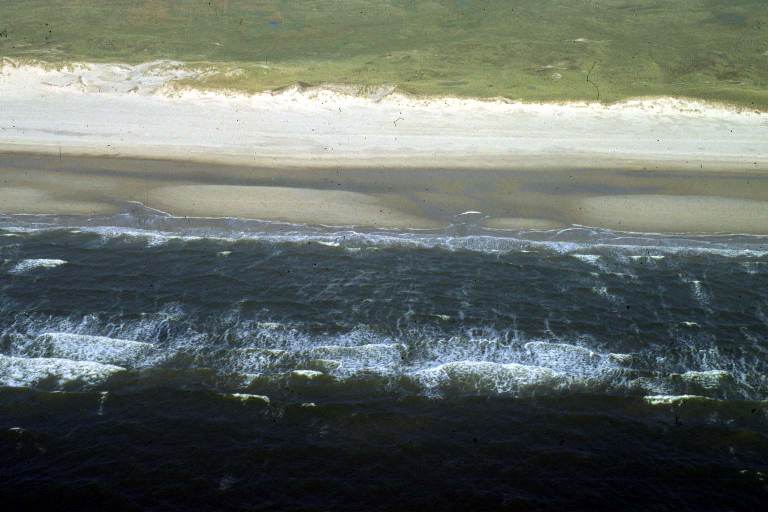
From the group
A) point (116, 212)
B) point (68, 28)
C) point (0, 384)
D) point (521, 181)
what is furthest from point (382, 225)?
point (68, 28)

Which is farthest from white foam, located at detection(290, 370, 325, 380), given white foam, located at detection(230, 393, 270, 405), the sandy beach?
the sandy beach

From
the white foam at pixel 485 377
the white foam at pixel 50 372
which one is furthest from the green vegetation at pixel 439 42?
the white foam at pixel 50 372

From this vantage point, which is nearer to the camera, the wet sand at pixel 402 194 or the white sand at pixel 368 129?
the wet sand at pixel 402 194

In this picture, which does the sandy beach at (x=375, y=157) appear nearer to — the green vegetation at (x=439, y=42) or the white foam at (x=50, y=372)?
the green vegetation at (x=439, y=42)

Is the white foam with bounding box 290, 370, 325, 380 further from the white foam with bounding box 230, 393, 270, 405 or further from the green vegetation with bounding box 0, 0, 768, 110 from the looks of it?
the green vegetation with bounding box 0, 0, 768, 110

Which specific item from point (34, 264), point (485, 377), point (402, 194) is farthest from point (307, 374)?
point (402, 194)
